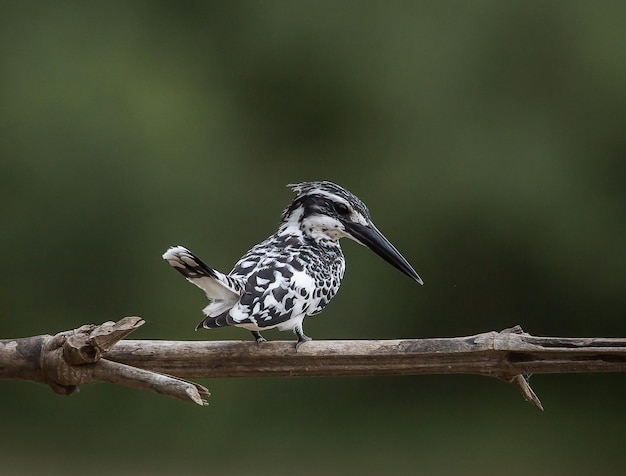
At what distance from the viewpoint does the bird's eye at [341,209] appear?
6.41 ft

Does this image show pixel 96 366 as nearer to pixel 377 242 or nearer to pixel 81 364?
pixel 81 364

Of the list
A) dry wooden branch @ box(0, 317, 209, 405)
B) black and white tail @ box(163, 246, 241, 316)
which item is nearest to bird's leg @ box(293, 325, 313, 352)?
black and white tail @ box(163, 246, 241, 316)

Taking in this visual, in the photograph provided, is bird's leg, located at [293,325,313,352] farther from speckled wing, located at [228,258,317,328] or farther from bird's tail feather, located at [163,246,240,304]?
bird's tail feather, located at [163,246,240,304]

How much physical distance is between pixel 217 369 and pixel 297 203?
52cm

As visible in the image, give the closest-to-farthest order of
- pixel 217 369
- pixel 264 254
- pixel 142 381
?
pixel 142 381, pixel 217 369, pixel 264 254

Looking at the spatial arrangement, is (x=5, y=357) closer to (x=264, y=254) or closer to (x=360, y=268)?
(x=264, y=254)

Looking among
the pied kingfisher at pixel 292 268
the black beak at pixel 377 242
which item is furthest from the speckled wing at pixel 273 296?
the black beak at pixel 377 242

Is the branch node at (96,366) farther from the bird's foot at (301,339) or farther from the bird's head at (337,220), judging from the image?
the bird's head at (337,220)

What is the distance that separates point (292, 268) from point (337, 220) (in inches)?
8.0

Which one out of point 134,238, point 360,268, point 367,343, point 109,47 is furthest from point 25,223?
point 367,343

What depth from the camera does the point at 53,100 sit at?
119 inches

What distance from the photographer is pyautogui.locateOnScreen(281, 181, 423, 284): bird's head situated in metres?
1.95

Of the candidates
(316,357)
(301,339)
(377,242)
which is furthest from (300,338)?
(377,242)

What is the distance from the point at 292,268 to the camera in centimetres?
181
